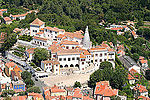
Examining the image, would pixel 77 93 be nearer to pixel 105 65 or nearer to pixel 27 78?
pixel 27 78

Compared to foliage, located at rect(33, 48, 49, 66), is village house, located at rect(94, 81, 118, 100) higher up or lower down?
lower down

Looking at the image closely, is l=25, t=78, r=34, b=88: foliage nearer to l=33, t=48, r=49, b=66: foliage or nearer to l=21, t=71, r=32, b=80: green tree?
l=21, t=71, r=32, b=80: green tree

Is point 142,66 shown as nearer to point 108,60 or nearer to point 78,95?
point 108,60

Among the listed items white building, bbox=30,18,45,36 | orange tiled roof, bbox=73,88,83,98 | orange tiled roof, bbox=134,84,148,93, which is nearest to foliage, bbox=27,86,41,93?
orange tiled roof, bbox=73,88,83,98

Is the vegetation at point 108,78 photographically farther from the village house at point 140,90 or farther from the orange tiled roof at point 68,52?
the orange tiled roof at point 68,52

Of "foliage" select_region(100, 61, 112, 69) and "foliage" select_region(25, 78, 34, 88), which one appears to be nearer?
"foliage" select_region(25, 78, 34, 88)

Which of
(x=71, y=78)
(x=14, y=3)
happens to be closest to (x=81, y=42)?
(x=71, y=78)
